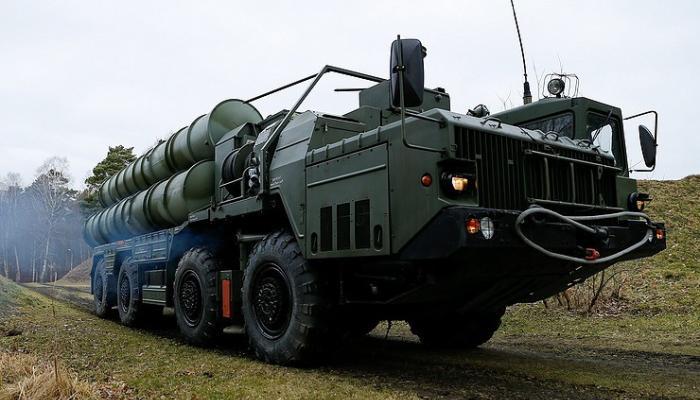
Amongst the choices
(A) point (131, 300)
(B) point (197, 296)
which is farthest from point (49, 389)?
(A) point (131, 300)

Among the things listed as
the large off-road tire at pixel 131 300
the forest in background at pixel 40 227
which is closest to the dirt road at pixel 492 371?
the large off-road tire at pixel 131 300

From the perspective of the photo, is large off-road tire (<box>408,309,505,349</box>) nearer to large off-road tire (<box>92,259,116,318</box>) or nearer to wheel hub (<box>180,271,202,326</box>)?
wheel hub (<box>180,271,202,326</box>)

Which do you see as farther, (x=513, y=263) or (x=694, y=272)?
(x=694, y=272)

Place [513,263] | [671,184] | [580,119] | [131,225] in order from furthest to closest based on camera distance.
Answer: [671,184] < [131,225] < [580,119] < [513,263]

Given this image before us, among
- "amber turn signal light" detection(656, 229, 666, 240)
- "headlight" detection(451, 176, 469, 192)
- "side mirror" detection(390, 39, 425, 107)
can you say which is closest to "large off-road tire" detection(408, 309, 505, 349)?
"amber turn signal light" detection(656, 229, 666, 240)

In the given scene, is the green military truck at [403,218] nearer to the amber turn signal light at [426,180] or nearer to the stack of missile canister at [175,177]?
the amber turn signal light at [426,180]

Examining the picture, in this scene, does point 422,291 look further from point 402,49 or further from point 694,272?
point 694,272

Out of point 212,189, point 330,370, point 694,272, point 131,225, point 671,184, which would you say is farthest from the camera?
point 671,184

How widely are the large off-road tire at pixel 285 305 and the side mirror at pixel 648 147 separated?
12.1ft

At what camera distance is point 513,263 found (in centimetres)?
496

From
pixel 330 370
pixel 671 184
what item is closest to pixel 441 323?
pixel 330 370

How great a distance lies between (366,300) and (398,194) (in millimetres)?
1167

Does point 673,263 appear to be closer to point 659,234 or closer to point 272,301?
point 659,234

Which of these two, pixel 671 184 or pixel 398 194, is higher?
pixel 671 184
